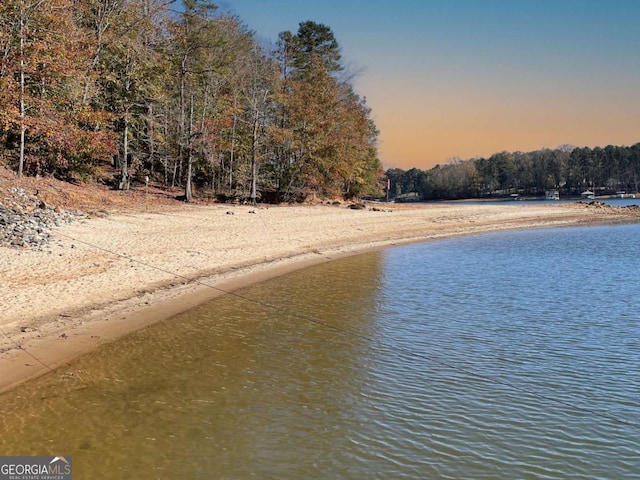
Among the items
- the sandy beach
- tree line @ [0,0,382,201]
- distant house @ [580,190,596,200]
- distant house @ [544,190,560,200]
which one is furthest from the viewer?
distant house @ [544,190,560,200]

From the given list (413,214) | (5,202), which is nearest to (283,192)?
(413,214)

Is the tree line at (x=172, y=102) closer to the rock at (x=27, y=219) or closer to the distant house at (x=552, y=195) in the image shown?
the rock at (x=27, y=219)

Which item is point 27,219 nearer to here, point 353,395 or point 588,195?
point 353,395

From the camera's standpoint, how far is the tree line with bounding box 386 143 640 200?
115 metres

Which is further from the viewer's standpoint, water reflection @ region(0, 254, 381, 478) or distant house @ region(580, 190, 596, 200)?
distant house @ region(580, 190, 596, 200)

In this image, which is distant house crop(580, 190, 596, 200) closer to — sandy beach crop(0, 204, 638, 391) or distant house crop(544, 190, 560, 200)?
distant house crop(544, 190, 560, 200)

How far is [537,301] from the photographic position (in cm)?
1174

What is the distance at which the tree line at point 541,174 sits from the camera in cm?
11456

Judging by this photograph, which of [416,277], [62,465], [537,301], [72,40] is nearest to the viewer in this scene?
[62,465]

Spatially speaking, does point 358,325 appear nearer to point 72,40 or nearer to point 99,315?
point 99,315

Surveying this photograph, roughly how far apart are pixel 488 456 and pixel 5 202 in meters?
16.5

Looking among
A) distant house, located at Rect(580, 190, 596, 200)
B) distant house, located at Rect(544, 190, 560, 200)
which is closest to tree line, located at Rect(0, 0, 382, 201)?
distant house, located at Rect(544, 190, 560, 200)

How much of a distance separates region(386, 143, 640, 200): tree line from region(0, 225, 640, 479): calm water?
106451mm

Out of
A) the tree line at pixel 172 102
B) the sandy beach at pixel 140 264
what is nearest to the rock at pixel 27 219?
the sandy beach at pixel 140 264
